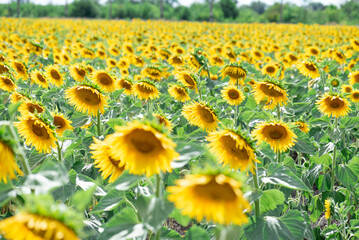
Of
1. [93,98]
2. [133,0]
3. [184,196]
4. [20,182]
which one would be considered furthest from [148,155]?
[133,0]

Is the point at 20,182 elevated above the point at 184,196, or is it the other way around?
the point at 184,196

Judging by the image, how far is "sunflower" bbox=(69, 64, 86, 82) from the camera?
11.7 feet

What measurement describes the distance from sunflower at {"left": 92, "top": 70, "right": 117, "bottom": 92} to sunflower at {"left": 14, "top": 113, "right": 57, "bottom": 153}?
4.32 feet

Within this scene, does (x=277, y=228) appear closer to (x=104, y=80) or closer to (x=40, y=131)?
(x=40, y=131)

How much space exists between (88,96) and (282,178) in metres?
1.37

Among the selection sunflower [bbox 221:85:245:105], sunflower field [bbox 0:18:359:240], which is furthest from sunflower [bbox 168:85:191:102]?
sunflower [bbox 221:85:245:105]

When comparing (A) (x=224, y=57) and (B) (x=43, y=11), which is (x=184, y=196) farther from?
(B) (x=43, y=11)

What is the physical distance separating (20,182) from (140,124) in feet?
2.05

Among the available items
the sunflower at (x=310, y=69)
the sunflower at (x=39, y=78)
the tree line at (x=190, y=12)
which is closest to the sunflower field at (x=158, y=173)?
the sunflower at (x=39, y=78)

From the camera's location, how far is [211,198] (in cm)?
91

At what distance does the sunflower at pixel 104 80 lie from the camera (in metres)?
3.06

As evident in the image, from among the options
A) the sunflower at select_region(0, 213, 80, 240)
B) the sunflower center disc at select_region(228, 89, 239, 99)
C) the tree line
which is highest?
the tree line

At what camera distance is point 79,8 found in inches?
1879

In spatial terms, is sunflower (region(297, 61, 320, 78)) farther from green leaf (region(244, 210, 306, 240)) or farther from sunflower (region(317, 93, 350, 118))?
green leaf (region(244, 210, 306, 240))
